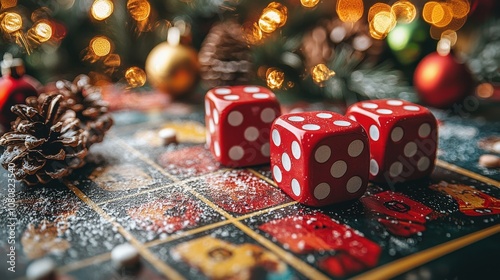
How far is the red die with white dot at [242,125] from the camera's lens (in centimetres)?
99

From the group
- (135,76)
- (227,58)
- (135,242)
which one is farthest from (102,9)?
(135,242)

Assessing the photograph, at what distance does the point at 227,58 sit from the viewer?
1.50 m

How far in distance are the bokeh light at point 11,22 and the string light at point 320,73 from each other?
861mm

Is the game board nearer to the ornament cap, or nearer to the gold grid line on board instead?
the gold grid line on board

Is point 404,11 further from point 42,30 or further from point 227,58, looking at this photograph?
point 42,30

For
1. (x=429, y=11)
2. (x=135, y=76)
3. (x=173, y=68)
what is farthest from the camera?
(x=135, y=76)

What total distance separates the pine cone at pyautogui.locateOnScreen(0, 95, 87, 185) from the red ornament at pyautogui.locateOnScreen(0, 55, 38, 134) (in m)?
0.12

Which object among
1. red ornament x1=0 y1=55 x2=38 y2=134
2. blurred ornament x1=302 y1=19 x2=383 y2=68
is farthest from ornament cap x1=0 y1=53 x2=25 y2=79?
blurred ornament x1=302 y1=19 x2=383 y2=68

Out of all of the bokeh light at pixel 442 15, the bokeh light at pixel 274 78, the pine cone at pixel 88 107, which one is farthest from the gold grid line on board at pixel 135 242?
the bokeh light at pixel 442 15

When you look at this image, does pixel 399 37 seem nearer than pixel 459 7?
Yes

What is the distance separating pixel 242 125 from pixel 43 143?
389 millimetres

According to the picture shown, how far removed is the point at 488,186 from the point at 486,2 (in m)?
0.87

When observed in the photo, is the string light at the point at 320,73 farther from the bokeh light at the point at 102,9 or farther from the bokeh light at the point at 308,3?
the bokeh light at the point at 102,9

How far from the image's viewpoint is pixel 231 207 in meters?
0.84
